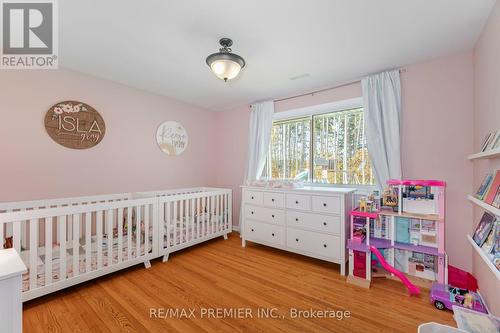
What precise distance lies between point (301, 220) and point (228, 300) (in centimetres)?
126

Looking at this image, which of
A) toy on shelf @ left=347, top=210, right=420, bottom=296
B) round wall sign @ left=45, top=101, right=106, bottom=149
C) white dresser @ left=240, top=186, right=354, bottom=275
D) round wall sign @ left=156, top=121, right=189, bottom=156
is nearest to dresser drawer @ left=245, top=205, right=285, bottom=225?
white dresser @ left=240, top=186, right=354, bottom=275

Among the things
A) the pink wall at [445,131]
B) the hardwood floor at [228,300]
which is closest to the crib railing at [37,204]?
the hardwood floor at [228,300]

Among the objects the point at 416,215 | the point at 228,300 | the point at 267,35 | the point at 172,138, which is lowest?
the point at 228,300

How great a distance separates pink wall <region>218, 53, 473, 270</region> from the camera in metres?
2.13

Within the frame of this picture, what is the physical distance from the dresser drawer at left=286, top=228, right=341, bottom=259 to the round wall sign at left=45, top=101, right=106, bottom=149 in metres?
2.75

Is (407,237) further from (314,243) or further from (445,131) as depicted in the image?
(445,131)

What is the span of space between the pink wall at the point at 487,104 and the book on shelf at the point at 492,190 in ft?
0.65

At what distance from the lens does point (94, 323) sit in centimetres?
162

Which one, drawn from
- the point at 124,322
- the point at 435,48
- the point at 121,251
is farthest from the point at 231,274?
the point at 435,48

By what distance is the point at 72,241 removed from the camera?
2.26m

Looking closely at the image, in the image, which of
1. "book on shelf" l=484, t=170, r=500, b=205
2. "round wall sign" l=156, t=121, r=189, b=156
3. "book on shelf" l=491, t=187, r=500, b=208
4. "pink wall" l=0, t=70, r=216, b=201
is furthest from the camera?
"round wall sign" l=156, t=121, r=189, b=156

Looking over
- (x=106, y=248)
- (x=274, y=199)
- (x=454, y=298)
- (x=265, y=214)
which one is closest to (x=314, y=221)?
(x=274, y=199)

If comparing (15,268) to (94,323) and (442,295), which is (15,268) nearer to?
(94,323)

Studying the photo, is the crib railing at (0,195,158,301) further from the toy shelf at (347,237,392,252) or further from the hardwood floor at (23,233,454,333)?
the toy shelf at (347,237,392,252)
